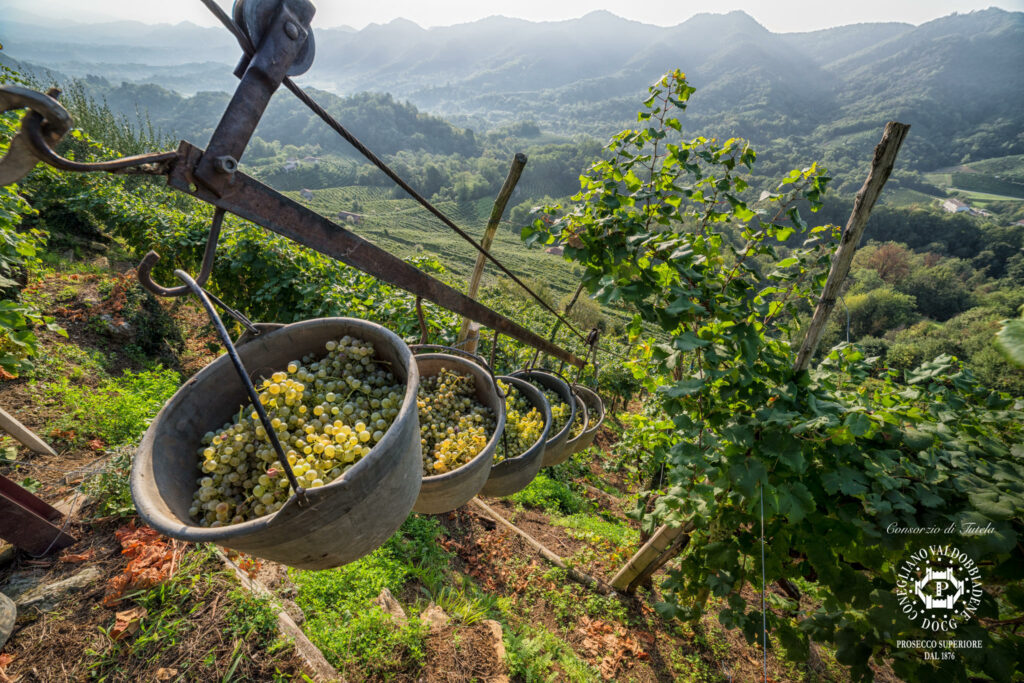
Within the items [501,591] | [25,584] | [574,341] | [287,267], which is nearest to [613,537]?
[501,591]

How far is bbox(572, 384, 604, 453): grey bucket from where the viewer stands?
371 centimetres

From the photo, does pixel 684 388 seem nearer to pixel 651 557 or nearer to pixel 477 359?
pixel 477 359

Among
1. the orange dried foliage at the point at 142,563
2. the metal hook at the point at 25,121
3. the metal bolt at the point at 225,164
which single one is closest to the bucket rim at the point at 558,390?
the metal bolt at the point at 225,164

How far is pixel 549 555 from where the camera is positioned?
5223 mm

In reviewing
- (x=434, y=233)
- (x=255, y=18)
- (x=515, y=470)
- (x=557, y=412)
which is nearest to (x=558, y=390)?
(x=557, y=412)

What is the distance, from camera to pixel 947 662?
1.92 meters

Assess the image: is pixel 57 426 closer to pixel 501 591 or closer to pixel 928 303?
pixel 501 591

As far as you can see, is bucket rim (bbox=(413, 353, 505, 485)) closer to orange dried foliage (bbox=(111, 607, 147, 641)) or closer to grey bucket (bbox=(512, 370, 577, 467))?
grey bucket (bbox=(512, 370, 577, 467))

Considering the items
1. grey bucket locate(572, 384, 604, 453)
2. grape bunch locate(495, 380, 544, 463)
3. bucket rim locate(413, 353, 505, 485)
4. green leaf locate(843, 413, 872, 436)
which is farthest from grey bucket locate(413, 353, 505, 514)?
green leaf locate(843, 413, 872, 436)

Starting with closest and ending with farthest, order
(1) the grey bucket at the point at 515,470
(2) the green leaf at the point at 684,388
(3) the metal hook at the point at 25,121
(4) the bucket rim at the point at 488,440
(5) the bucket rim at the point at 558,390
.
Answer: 1. (3) the metal hook at the point at 25,121
2. (4) the bucket rim at the point at 488,440
3. (2) the green leaf at the point at 684,388
4. (1) the grey bucket at the point at 515,470
5. (5) the bucket rim at the point at 558,390

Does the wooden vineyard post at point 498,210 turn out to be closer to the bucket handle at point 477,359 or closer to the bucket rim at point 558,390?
the bucket handle at point 477,359

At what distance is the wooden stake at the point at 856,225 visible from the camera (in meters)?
2.25

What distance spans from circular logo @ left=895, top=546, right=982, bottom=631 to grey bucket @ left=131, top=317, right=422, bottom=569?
8.12 ft

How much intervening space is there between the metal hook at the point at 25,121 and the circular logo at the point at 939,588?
349 centimetres
